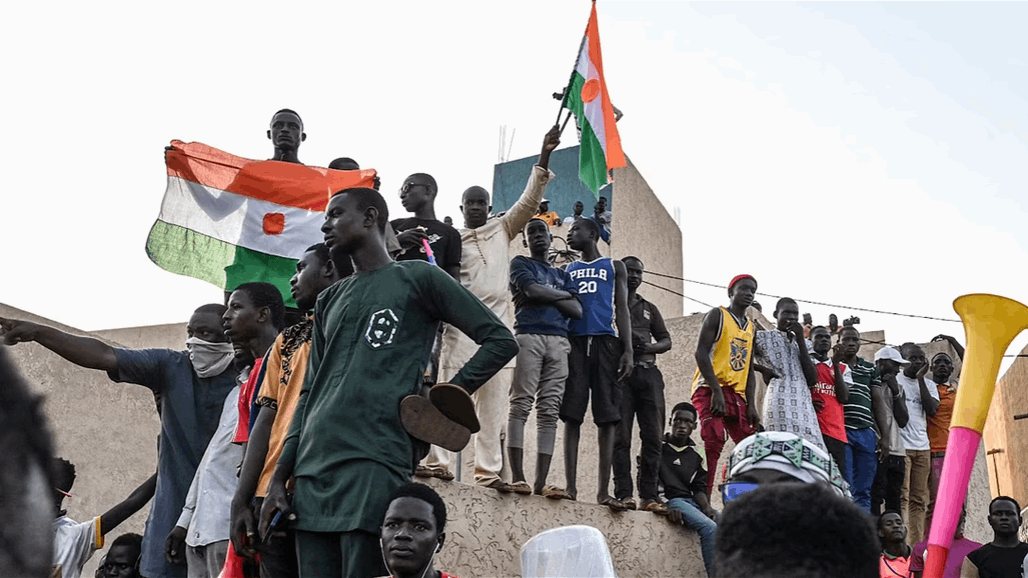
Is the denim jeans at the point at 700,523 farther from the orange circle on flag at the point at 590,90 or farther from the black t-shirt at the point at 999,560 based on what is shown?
the orange circle on flag at the point at 590,90

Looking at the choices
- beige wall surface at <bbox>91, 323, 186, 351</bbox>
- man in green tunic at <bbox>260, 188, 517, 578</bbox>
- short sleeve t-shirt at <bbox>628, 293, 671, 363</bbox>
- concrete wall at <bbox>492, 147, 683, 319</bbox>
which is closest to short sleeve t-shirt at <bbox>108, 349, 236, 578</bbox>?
man in green tunic at <bbox>260, 188, 517, 578</bbox>

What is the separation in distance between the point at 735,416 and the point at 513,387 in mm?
1939

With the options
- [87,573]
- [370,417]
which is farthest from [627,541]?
[87,573]

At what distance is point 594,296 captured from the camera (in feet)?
24.6

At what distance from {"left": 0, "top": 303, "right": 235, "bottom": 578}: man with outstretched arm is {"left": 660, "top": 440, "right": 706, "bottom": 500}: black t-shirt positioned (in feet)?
11.8

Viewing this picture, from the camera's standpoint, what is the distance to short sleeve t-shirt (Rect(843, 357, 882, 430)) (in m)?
9.00

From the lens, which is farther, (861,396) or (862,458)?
(861,396)

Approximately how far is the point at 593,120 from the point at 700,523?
286 centimetres

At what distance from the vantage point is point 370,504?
3.64m

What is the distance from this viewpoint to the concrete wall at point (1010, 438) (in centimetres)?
1762

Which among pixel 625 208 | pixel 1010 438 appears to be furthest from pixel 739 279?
pixel 1010 438

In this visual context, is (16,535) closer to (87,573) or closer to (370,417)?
(370,417)

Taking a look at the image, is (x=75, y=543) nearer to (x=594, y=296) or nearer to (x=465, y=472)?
(x=594, y=296)

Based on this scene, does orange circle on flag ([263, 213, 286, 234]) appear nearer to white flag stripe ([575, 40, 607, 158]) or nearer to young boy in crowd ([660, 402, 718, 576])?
white flag stripe ([575, 40, 607, 158])
